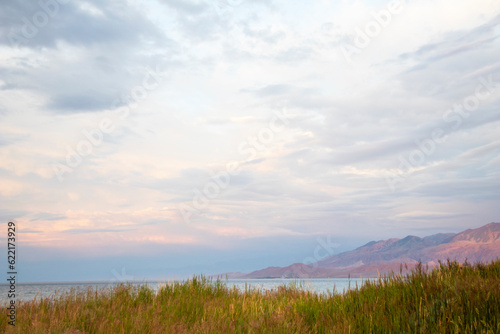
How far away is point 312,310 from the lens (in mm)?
10703

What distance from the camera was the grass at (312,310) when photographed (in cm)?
770

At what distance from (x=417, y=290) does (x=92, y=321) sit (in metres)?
8.19

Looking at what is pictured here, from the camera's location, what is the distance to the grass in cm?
770

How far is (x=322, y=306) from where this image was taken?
10898 millimetres

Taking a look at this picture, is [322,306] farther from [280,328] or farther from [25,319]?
[25,319]

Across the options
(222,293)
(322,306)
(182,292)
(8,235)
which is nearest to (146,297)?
(182,292)

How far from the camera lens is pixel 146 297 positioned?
12.9 metres

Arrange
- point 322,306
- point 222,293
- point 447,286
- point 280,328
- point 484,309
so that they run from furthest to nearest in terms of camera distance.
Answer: point 222,293 → point 322,306 → point 447,286 → point 280,328 → point 484,309

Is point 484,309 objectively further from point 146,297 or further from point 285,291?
point 146,297

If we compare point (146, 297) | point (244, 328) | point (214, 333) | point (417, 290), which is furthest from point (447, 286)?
point (146, 297)

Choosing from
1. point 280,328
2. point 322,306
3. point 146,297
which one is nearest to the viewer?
point 280,328

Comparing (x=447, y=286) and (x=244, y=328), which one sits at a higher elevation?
(x=447, y=286)

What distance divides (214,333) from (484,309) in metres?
5.80

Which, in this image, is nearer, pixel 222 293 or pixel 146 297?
pixel 146 297
